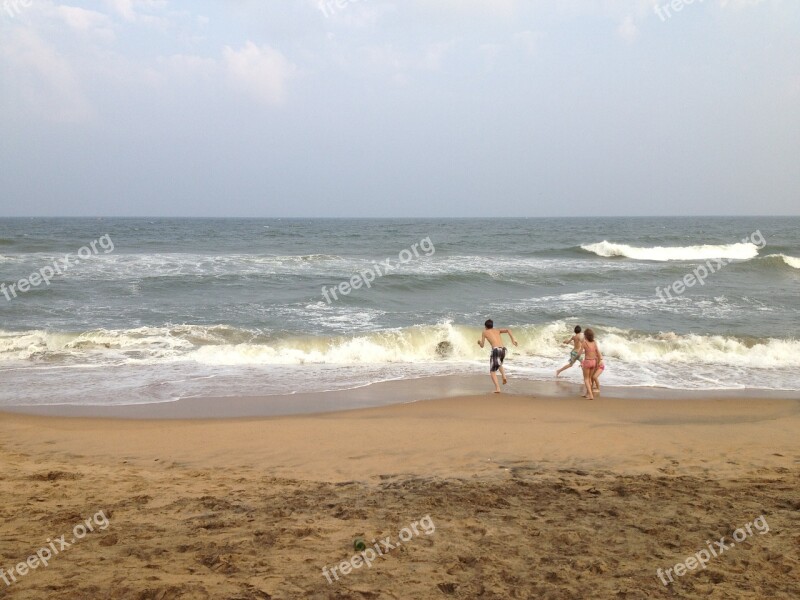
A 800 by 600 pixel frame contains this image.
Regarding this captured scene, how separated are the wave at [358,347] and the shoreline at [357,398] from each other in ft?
7.27

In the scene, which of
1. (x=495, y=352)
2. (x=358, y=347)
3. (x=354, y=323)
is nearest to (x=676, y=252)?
(x=354, y=323)

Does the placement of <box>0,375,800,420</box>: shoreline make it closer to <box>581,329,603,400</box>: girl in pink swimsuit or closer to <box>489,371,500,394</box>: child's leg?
<box>489,371,500,394</box>: child's leg

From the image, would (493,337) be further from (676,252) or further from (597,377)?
(676,252)

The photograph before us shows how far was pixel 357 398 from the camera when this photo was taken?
35.7ft

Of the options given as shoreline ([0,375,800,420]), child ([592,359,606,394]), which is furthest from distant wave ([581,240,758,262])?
child ([592,359,606,394])

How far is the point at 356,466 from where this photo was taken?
7113 millimetres

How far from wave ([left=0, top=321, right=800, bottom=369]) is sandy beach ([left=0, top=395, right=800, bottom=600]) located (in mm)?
4791

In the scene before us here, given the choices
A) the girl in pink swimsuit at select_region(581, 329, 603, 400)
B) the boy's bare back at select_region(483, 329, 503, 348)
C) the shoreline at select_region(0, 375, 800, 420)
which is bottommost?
the shoreline at select_region(0, 375, 800, 420)

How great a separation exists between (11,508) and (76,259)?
2964cm

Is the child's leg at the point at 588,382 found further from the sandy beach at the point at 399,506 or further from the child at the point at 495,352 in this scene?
the sandy beach at the point at 399,506

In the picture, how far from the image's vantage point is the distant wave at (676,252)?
4141 centimetres

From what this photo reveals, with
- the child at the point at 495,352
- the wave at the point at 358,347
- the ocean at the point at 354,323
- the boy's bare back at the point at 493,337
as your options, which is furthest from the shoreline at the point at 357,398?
the wave at the point at 358,347

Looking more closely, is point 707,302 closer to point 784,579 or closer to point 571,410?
point 571,410

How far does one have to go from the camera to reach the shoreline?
9.79m
